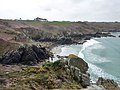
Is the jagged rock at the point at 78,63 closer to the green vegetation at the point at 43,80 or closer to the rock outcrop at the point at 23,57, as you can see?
the green vegetation at the point at 43,80

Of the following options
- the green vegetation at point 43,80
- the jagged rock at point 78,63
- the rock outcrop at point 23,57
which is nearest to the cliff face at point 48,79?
the green vegetation at point 43,80

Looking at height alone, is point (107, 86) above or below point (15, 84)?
below

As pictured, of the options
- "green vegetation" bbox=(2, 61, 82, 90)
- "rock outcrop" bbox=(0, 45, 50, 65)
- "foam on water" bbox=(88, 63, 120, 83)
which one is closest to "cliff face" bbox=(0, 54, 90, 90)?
"green vegetation" bbox=(2, 61, 82, 90)

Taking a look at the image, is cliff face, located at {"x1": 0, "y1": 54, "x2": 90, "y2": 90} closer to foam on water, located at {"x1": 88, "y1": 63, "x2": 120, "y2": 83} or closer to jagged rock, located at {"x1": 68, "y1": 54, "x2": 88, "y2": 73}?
jagged rock, located at {"x1": 68, "y1": 54, "x2": 88, "y2": 73}

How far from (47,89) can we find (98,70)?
97.3 ft

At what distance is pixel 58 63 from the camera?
148ft

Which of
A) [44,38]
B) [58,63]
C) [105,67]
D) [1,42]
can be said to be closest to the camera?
[58,63]

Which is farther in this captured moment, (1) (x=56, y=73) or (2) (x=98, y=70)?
(2) (x=98, y=70)

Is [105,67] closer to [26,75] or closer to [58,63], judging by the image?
[58,63]

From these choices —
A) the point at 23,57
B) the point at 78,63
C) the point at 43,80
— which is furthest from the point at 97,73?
the point at 43,80

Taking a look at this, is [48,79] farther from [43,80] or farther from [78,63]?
[78,63]

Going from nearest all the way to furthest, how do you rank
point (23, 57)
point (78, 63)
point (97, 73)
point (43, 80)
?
point (43, 80), point (78, 63), point (97, 73), point (23, 57)

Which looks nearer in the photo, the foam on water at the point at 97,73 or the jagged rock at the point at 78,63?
the jagged rock at the point at 78,63

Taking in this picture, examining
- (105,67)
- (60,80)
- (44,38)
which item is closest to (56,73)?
(60,80)
